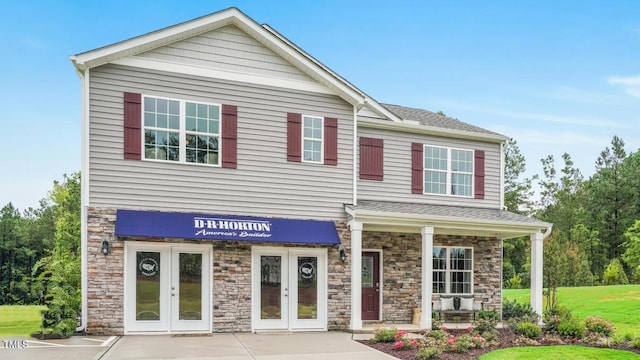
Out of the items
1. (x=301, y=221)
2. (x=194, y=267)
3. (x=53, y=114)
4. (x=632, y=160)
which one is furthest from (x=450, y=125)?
(x=632, y=160)

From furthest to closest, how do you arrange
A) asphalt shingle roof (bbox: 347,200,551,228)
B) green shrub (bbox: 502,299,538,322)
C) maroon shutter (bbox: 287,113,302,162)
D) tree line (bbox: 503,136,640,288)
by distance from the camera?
tree line (bbox: 503,136,640,288) → green shrub (bbox: 502,299,538,322) → asphalt shingle roof (bbox: 347,200,551,228) → maroon shutter (bbox: 287,113,302,162)

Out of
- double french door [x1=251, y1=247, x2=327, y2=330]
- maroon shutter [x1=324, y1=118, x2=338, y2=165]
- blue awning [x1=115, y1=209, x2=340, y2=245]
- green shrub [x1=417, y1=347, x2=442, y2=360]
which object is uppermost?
maroon shutter [x1=324, y1=118, x2=338, y2=165]

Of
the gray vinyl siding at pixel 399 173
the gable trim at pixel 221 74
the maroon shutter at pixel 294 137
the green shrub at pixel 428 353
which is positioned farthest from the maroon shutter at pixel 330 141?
the green shrub at pixel 428 353

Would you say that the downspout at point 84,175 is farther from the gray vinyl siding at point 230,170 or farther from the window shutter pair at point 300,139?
the window shutter pair at point 300,139

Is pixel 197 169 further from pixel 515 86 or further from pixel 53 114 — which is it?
pixel 515 86

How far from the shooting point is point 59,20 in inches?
719

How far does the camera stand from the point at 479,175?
17484mm

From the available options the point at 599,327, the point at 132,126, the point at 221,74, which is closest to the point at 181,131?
the point at 132,126

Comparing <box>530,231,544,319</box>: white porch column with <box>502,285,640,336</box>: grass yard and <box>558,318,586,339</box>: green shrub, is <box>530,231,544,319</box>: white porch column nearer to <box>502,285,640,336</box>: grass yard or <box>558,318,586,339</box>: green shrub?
<box>558,318,586,339</box>: green shrub

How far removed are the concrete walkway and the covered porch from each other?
222 centimetres

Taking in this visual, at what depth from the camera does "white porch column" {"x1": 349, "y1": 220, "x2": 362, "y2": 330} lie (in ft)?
46.4

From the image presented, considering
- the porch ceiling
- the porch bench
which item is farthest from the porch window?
the porch ceiling

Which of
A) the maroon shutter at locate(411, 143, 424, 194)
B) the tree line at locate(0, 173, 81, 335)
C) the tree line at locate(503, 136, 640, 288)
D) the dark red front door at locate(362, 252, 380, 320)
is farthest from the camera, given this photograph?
the tree line at locate(503, 136, 640, 288)

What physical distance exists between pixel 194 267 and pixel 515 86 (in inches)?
767
